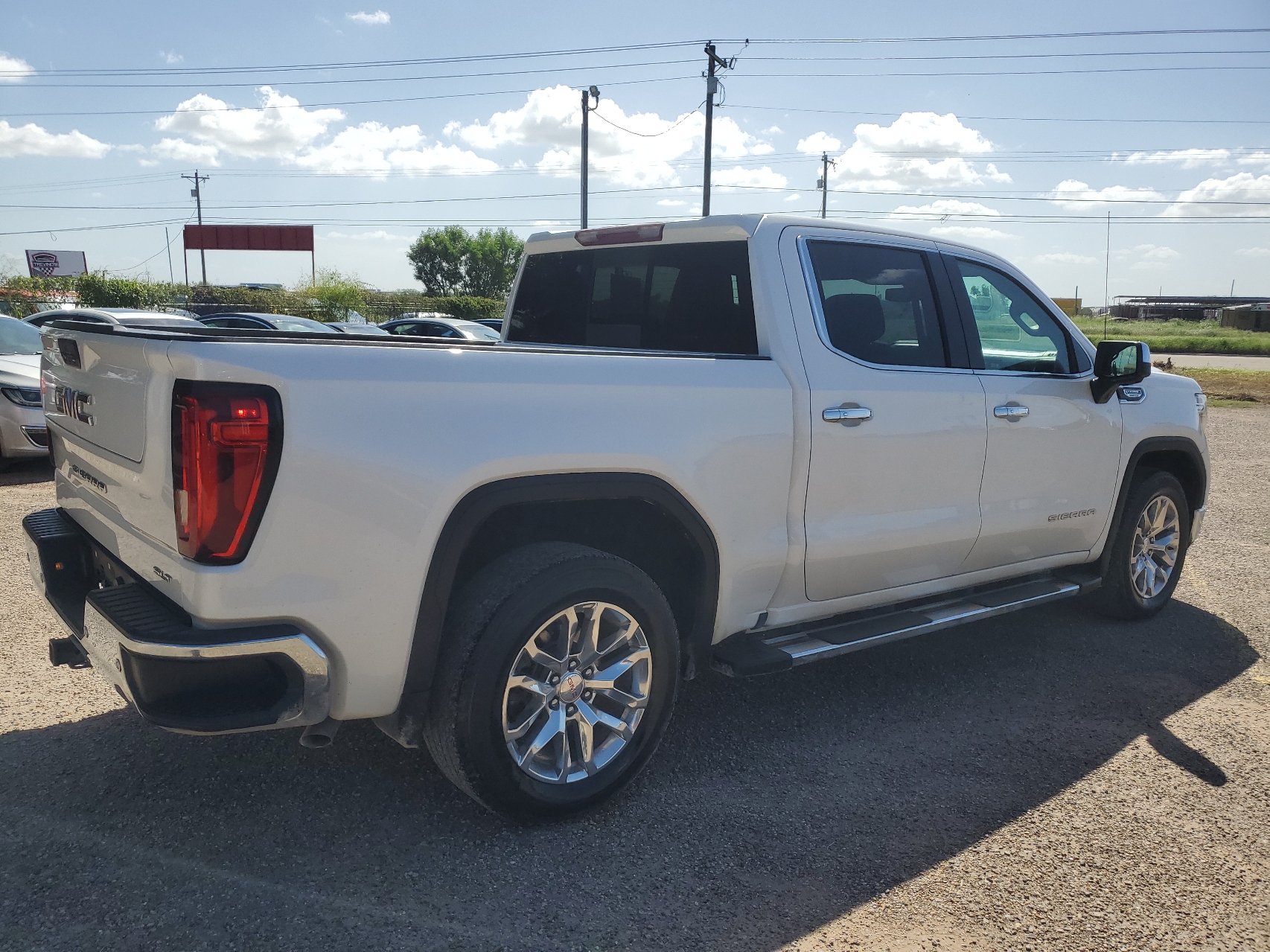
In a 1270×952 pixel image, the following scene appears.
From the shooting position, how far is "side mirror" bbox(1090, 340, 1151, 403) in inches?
179

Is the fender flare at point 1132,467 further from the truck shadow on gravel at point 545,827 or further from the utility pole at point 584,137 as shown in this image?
the utility pole at point 584,137

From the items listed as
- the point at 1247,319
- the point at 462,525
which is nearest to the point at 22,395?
the point at 462,525

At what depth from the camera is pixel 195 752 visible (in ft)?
11.3

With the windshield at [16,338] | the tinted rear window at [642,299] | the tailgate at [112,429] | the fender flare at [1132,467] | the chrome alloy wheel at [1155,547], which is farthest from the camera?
the windshield at [16,338]

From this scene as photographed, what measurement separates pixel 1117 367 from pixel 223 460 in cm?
401

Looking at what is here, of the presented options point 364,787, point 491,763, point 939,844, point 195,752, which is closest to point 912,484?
point 939,844

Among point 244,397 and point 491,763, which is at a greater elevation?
point 244,397

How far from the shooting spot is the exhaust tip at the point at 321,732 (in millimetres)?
2645

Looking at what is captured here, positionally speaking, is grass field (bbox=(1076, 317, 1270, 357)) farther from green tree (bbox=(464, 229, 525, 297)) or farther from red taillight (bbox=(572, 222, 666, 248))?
green tree (bbox=(464, 229, 525, 297))

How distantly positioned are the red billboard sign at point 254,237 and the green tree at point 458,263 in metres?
38.8

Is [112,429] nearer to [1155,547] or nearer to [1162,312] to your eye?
[1155,547]

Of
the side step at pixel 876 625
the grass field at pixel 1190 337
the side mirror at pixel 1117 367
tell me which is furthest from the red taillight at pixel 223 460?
the grass field at pixel 1190 337

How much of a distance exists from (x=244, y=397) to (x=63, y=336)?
4.01ft

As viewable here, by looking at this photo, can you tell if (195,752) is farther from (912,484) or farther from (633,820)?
(912,484)
